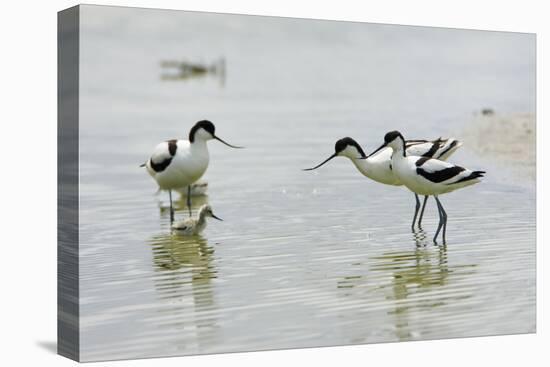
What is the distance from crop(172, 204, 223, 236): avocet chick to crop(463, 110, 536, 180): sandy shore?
214 cm

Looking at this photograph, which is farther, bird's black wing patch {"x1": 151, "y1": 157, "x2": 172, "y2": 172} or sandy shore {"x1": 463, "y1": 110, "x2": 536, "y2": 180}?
sandy shore {"x1": 463, "y1": 110, "x2": 536, "y2": 180}

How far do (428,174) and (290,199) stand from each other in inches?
45.3

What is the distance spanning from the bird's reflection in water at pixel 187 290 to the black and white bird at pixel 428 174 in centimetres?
164

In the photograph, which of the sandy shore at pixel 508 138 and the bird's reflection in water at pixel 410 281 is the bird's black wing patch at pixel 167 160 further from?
the sandy shore at pixel 508 138

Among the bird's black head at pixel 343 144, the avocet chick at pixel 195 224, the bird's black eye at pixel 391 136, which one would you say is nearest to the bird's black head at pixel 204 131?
the avocet chick at pixel 195 224

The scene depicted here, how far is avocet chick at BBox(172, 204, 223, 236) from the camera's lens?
897 cm

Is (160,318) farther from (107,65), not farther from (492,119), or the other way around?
(492,119)

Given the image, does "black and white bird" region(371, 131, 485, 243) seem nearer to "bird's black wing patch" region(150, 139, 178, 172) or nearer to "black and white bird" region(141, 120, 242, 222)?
"black and white bird" region(141, 120, 242, 222)

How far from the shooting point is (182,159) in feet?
29.5

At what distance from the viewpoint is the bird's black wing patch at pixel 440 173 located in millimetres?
9148

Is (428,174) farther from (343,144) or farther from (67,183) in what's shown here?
(67,183)

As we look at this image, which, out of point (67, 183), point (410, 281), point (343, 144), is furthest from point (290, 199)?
point (67, 183)

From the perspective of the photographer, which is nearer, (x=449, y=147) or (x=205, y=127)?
(x=205, y=127)

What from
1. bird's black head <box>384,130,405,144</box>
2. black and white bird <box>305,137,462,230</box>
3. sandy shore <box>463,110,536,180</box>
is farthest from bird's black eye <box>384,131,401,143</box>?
sandy shore <box>463,110,536,180</box>
